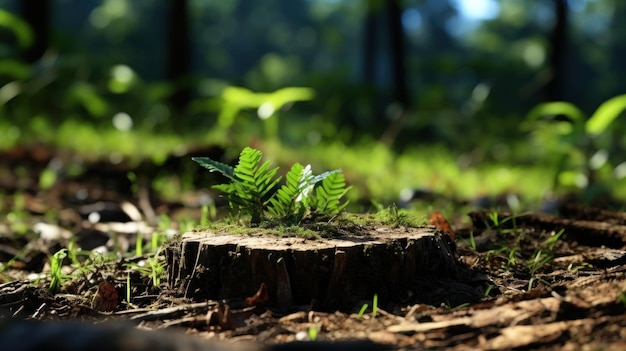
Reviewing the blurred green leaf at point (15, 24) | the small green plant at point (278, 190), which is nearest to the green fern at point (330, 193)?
the small green plant at point (278, 190)

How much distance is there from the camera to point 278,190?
261 cm

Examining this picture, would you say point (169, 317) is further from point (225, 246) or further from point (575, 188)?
point (575, 188)

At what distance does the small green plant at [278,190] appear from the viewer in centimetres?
258

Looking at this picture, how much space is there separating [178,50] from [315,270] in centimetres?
866

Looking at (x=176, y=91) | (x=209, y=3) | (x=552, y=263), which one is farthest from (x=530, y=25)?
(x=552, y=263)

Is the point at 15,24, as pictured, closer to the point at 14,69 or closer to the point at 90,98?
the point at 14,69

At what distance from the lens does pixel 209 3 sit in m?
49.5

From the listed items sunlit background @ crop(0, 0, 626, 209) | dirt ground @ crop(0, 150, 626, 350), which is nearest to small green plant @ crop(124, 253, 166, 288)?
dirt ground @ crop(0, 150, 626, 350)

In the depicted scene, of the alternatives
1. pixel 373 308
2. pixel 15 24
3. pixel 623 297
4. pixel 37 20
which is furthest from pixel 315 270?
pixel 37 20

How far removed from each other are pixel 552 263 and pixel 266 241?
118 cm

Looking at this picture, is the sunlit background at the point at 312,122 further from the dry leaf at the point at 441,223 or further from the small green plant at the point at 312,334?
the small green plant at the point at 312,334

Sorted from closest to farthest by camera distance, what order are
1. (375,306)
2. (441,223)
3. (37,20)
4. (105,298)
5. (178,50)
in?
(375,306) < (105,298) < (441,223) < (37,20) < (178,50)

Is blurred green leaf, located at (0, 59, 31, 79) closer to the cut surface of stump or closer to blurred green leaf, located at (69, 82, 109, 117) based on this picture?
blurred green leaf, located at (69, 82, 109, 117)

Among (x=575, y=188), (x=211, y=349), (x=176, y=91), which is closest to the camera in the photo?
(x=211, y=349)
